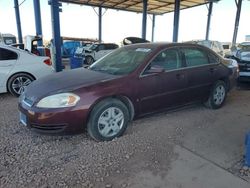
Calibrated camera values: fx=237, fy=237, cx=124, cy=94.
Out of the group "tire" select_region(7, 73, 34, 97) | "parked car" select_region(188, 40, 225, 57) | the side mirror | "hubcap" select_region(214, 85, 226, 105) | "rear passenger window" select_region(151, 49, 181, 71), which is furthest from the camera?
"parked car" select_region(188, 40, 225, 57)

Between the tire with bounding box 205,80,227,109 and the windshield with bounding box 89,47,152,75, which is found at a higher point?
the windshield with bounding box 89,47,152,75

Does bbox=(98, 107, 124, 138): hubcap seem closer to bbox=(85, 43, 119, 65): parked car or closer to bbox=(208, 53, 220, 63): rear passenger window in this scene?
bbox=(208, 53, 220, 63): rear passenger window

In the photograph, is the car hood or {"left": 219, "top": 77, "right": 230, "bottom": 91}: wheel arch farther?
{"left": 219, "top": 77, "right": 230, "bottom": 91}: wheel arch

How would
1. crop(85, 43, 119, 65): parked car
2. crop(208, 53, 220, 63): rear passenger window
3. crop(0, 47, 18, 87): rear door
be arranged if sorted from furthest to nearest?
crop(85, 43, 119, 65): parked car → crop(0, 47, 18, 87): rear door → crop(208, 53, 220, 63): rear passenger window

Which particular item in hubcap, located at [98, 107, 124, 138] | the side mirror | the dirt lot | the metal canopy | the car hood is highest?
the metal canopy

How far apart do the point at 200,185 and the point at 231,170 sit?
0.55 meters

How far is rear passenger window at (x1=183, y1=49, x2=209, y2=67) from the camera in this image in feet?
14.2

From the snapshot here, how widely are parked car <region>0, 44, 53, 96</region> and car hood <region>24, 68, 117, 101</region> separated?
234cm

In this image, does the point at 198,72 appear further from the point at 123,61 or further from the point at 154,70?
the point at 123,61

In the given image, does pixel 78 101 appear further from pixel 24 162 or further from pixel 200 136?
pixel 200 136

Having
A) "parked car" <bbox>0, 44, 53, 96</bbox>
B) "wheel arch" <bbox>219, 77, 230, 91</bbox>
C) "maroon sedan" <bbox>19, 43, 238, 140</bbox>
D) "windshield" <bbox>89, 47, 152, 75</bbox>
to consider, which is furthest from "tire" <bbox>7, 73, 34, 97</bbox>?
"wheel arch" <bbox>219, 77, 230, 91</bbox>

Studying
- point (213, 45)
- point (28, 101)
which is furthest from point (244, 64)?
point (213, 45)

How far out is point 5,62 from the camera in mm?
5613

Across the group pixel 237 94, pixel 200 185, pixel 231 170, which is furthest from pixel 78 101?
pixel 237 94
